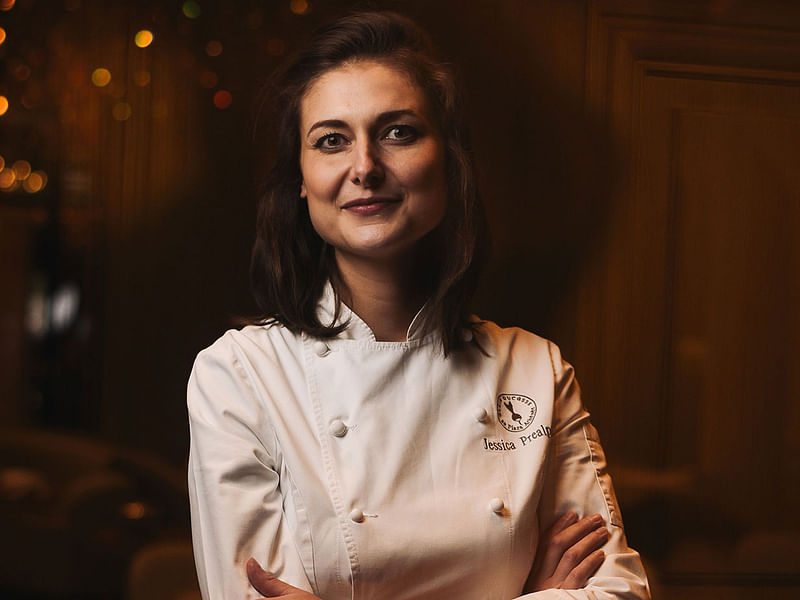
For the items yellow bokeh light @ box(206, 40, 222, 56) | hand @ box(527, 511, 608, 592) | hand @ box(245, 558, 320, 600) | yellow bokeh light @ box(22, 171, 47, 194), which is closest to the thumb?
hand @ box(245, 558, 320, 600)

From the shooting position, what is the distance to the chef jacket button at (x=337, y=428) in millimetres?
1212

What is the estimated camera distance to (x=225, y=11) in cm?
190

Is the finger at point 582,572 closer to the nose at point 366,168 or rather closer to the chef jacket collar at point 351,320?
the chef jacket collar at point 351,320

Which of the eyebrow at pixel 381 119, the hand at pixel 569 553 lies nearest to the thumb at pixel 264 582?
the hand at pixel 569 553

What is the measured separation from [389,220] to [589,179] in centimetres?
91

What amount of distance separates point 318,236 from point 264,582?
1.78 feet

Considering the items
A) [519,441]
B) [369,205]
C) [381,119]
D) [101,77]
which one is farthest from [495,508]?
[101,77]

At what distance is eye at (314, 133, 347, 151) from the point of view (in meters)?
1.28

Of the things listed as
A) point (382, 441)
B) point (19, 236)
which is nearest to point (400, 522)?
point (382, 441)

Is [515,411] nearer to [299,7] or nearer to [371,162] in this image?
[371,162]

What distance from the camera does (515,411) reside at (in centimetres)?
130

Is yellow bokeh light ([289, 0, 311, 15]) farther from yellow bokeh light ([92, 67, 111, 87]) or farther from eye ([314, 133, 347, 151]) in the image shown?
eye ([314, 133, 347, 151])

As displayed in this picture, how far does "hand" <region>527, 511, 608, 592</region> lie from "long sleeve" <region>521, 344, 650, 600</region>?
0.02 metres

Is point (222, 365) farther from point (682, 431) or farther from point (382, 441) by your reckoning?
point (682, 431)
